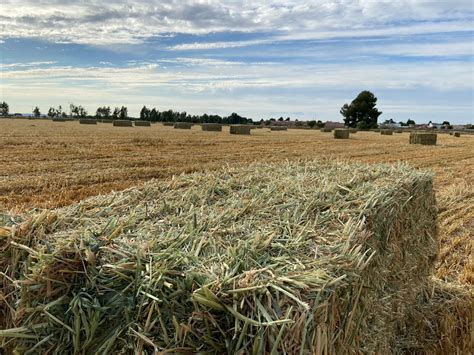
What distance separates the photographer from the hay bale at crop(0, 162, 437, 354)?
5.92 ft

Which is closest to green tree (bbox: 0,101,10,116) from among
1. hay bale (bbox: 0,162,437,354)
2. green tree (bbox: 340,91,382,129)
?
green tree (bbox: 340,91,382,129)

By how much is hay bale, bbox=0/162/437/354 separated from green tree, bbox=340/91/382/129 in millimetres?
84565

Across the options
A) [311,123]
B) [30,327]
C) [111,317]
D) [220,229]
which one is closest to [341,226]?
[220,229]

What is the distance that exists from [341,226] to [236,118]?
7791cm

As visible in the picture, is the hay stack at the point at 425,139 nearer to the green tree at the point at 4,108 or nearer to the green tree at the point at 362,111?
the green tree at the point at 362,111

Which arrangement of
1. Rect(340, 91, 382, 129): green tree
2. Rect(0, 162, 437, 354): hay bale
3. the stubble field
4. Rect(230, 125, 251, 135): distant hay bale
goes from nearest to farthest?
1. Rect(0, 162, 437, 354): hay bale
2. the stubble field
3. Rect(230, 125, 251, 135): distant hay bale
4. Rect(340, 91, 382, 129): green tree

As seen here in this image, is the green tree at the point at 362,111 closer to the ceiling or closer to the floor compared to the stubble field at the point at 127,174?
closer to the ceiling

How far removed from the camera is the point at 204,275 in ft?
6.25

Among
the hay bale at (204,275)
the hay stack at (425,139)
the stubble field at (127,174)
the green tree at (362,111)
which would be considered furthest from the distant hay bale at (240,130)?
the green tree at (362,111)

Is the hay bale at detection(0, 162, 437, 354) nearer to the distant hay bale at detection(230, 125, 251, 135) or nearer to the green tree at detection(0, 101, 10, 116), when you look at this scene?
the distant hay bale at detection(230, 125, 251, 135)

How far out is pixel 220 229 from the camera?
244 centimetres

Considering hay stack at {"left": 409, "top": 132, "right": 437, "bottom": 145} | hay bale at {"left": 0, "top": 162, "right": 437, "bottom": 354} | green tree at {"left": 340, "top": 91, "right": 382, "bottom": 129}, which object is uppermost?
green tree at {"left": 340, "top": 91, "right": 382, "bottom": 129}

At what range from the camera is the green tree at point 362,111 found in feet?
280

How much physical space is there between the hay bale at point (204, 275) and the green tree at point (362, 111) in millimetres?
84565
